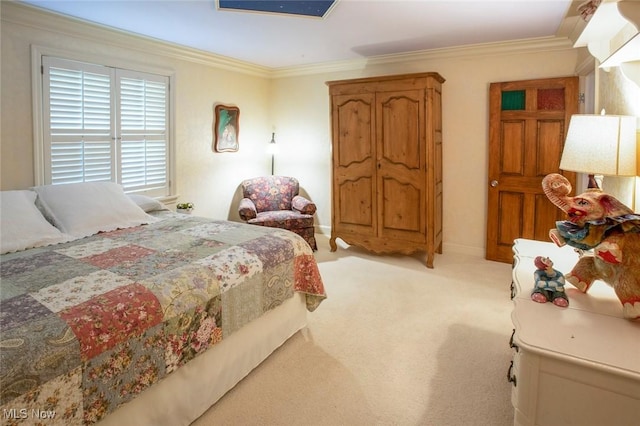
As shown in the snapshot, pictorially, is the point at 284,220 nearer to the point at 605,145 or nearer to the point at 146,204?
the point at 146,204

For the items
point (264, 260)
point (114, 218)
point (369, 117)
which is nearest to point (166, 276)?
point (264, 260)

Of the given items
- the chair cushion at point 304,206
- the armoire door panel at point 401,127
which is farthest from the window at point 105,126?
the armoire door panel at point 401,127

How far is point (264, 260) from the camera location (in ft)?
7.61

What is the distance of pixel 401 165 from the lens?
4254 millimetres

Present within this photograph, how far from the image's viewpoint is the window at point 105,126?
327cm

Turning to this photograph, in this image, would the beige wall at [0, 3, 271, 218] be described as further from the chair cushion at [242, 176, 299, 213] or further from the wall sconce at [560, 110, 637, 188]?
the wall sconce at [560, 110, 637, 188]

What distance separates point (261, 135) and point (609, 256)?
16.1ft

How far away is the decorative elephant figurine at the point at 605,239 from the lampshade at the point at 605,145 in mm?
269

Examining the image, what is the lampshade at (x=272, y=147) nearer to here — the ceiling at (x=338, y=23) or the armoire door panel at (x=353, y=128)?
the armoire door panel at (x=353, y=128)

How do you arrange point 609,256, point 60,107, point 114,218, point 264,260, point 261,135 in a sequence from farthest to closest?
point 261,135 → point 60,107 → point 114,218 → point 264,260 → point 609,256

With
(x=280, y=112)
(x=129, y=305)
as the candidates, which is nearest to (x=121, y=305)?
(x=129, y=305)

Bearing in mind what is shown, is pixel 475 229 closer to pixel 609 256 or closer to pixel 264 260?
pixel 264 260

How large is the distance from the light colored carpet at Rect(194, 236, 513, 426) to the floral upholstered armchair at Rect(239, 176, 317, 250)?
995 mm

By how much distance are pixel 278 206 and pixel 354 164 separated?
121cm
